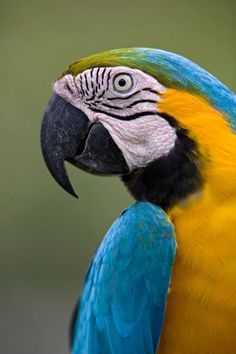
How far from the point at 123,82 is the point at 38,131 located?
197 centimetres

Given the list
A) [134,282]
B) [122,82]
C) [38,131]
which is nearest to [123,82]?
[122,82]

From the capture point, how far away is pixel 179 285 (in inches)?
40.3

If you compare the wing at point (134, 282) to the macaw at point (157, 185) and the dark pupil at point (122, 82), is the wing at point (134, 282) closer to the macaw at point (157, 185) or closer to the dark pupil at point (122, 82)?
the macaw at point (157, 185)

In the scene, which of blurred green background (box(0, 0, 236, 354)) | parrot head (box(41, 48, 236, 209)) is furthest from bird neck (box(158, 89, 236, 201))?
blurred green background (box(0, 0, 236, 354))

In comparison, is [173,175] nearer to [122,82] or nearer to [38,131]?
[122,82]

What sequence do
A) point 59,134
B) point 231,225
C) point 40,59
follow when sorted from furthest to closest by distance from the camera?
1. point 40,59
2. point 59,134
3. point 231,225

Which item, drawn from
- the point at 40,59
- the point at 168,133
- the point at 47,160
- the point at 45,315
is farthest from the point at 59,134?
the point at 45,315

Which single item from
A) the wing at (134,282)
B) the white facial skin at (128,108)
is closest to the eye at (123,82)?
the white facial skin at (128,108)

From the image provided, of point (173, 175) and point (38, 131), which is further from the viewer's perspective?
point (38, 131)

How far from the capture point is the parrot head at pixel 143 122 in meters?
1.03

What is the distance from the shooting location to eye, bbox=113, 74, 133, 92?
107 centimetres

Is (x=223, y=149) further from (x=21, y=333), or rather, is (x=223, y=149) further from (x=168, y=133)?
(x=21, y=333)

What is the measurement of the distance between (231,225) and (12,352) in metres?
2.32

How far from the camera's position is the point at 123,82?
3.54ft
